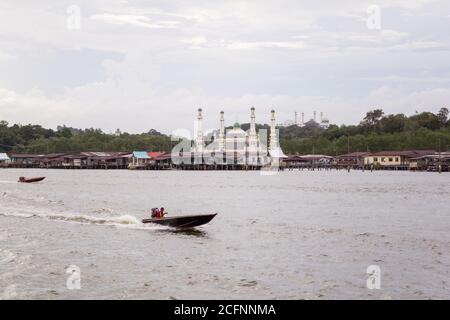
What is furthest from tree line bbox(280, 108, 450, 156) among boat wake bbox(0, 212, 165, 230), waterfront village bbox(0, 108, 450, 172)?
boat wake bbox(0, 212, 165, 230)

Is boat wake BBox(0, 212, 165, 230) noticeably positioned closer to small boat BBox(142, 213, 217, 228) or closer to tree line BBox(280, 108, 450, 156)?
small boat BBox(142, 213, 217, 228)

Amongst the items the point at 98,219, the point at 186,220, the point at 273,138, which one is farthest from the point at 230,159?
the point at 186,220

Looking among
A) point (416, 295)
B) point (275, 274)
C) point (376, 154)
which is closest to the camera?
point (416, 295)

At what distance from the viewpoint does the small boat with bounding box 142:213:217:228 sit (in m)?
33.3

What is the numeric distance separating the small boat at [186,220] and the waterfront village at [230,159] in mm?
114251

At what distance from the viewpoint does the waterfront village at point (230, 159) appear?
151 metres

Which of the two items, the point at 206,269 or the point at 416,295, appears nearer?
the point at 416,295

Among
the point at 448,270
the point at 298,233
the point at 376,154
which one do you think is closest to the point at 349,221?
the point at 298,233

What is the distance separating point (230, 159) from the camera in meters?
171

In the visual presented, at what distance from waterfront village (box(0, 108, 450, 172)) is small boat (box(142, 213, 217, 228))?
114m

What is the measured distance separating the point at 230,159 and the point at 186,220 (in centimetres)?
13806
